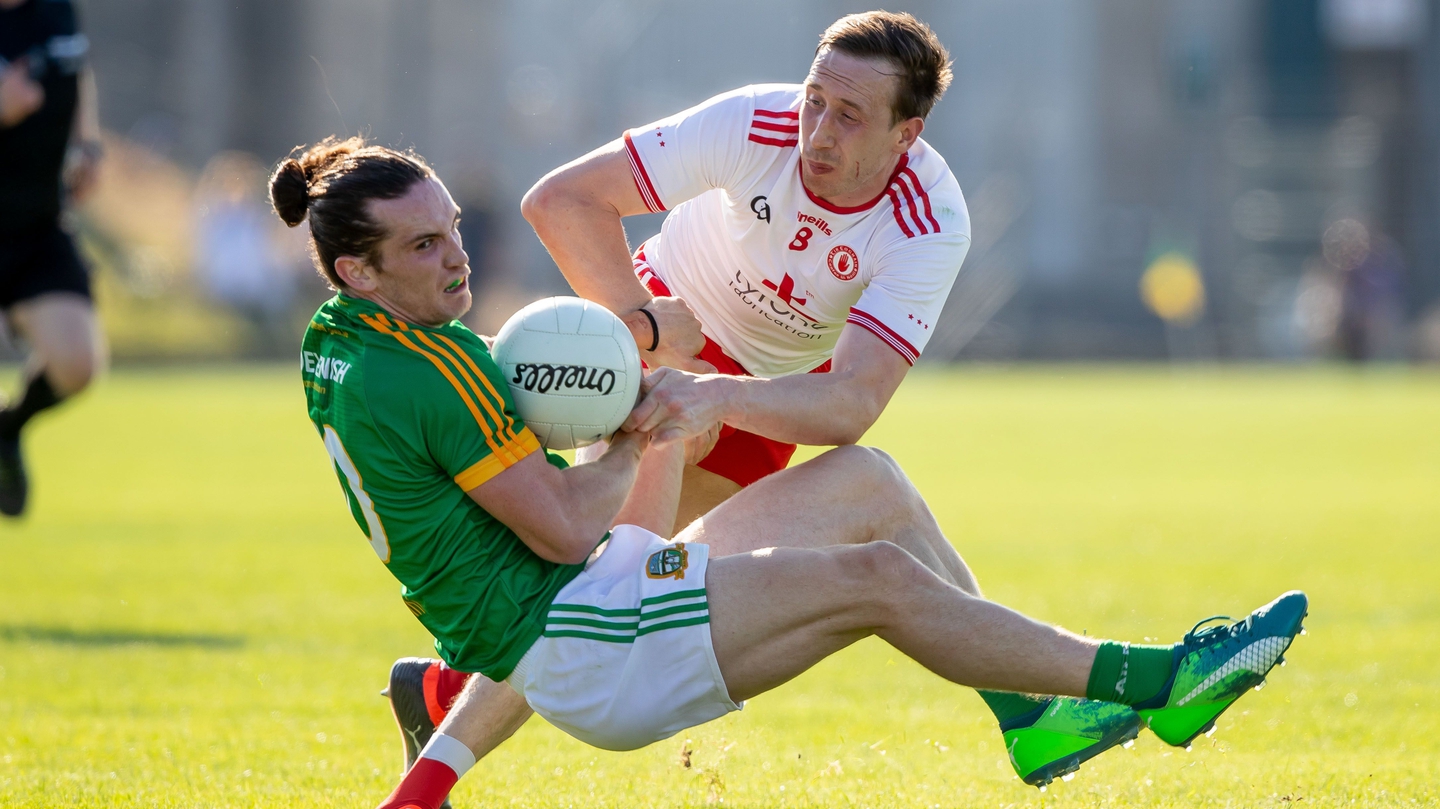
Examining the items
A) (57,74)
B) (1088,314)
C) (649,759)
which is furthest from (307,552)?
(1088,314)

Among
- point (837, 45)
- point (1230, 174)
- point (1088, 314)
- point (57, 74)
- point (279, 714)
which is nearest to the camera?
point (837, 45)

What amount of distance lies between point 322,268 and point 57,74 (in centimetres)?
460

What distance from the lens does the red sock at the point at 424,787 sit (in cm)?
388

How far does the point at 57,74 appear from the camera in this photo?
24.9 feet

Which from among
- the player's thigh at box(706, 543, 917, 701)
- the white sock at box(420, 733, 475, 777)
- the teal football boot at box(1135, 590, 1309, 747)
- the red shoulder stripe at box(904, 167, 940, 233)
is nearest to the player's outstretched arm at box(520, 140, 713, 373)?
the red shoulder stripe at box(904, 167, 940, 233)

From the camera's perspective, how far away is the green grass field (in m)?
4.60

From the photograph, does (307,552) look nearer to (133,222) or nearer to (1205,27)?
(133,222)

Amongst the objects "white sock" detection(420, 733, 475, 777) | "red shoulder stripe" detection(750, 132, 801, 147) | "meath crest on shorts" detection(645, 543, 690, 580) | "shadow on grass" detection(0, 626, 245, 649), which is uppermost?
"red shoulder stripe" detection(750, 132, 801, 147)

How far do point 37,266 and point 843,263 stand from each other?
16.2ft

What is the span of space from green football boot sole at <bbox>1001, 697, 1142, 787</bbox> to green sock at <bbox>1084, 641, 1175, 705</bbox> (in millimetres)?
81

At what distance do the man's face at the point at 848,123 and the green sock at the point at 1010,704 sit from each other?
158 centimetres

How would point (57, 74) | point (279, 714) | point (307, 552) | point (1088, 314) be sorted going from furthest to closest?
point (1088, 314) < point (307, 552) < point (57, 74) < point (279, 714)

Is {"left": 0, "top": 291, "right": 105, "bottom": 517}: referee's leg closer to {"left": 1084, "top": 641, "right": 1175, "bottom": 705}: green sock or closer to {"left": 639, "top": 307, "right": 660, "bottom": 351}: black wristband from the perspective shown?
{"left": 639, "top": 307, "right": 660, "bottom": 351}: black wristband

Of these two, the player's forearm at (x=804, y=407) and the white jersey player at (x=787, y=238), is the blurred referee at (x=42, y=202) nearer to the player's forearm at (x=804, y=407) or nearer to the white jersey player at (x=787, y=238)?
the white jersey player at (x=787, y=238)
